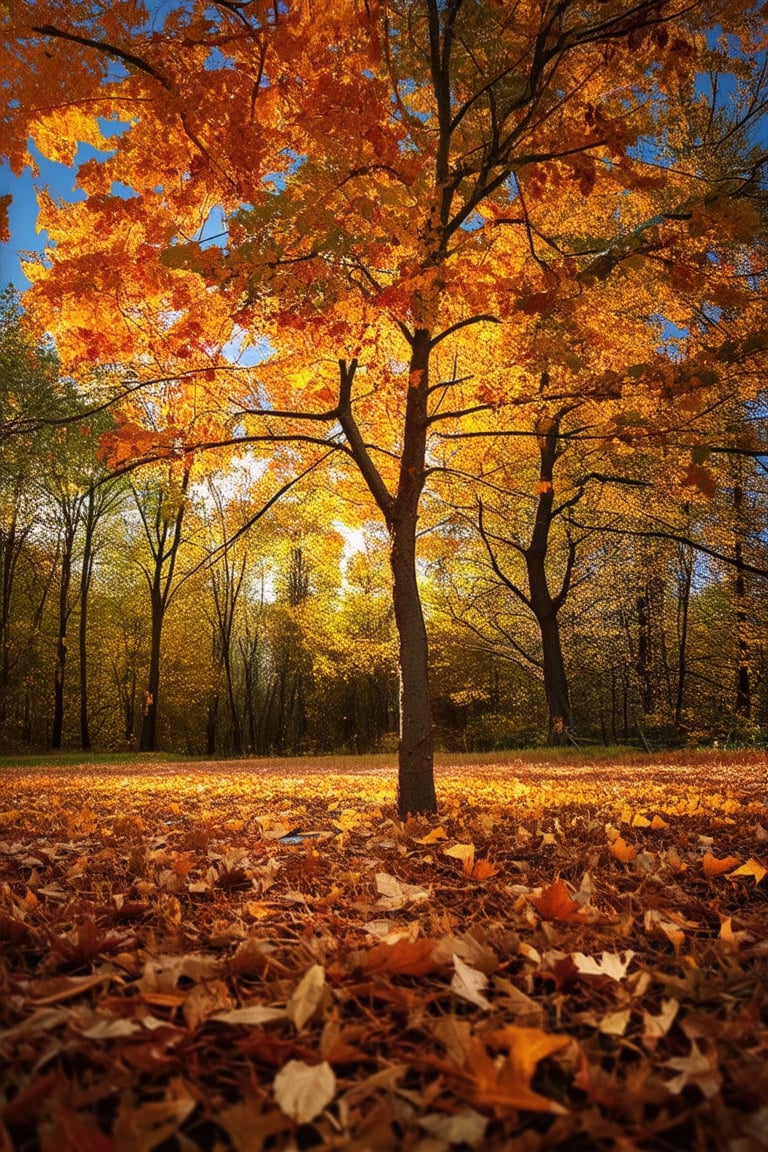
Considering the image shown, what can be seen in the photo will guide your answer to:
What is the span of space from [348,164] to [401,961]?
13.8ft

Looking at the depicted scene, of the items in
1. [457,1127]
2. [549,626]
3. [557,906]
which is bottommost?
[557,906]

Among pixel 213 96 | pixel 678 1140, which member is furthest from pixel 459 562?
pixel 678 1140

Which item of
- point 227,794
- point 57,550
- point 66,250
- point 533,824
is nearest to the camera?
point 533,824

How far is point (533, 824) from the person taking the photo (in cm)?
368

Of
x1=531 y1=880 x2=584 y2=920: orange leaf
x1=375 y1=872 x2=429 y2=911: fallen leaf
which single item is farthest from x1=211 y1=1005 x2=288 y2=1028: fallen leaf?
x1=531 y1=880 x2=584 y2=920: orange leaf

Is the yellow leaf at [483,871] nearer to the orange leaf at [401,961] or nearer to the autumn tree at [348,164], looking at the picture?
the orange leaf at [401,961]

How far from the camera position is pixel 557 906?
1.90 metres

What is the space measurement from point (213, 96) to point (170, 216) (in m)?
1.14

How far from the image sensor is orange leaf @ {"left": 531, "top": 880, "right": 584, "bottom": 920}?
1878mm

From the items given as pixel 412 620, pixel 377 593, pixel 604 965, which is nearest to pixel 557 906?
pixel 604 965

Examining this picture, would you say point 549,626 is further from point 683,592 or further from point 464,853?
point 464,853

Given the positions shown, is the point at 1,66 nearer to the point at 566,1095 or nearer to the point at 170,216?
the point at 170,216

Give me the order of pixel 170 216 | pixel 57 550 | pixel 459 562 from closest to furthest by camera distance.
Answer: pixel 170 216
pixel 459 562
pixel 57 550

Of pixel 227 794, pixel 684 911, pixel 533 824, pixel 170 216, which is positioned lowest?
pixel 227 794
